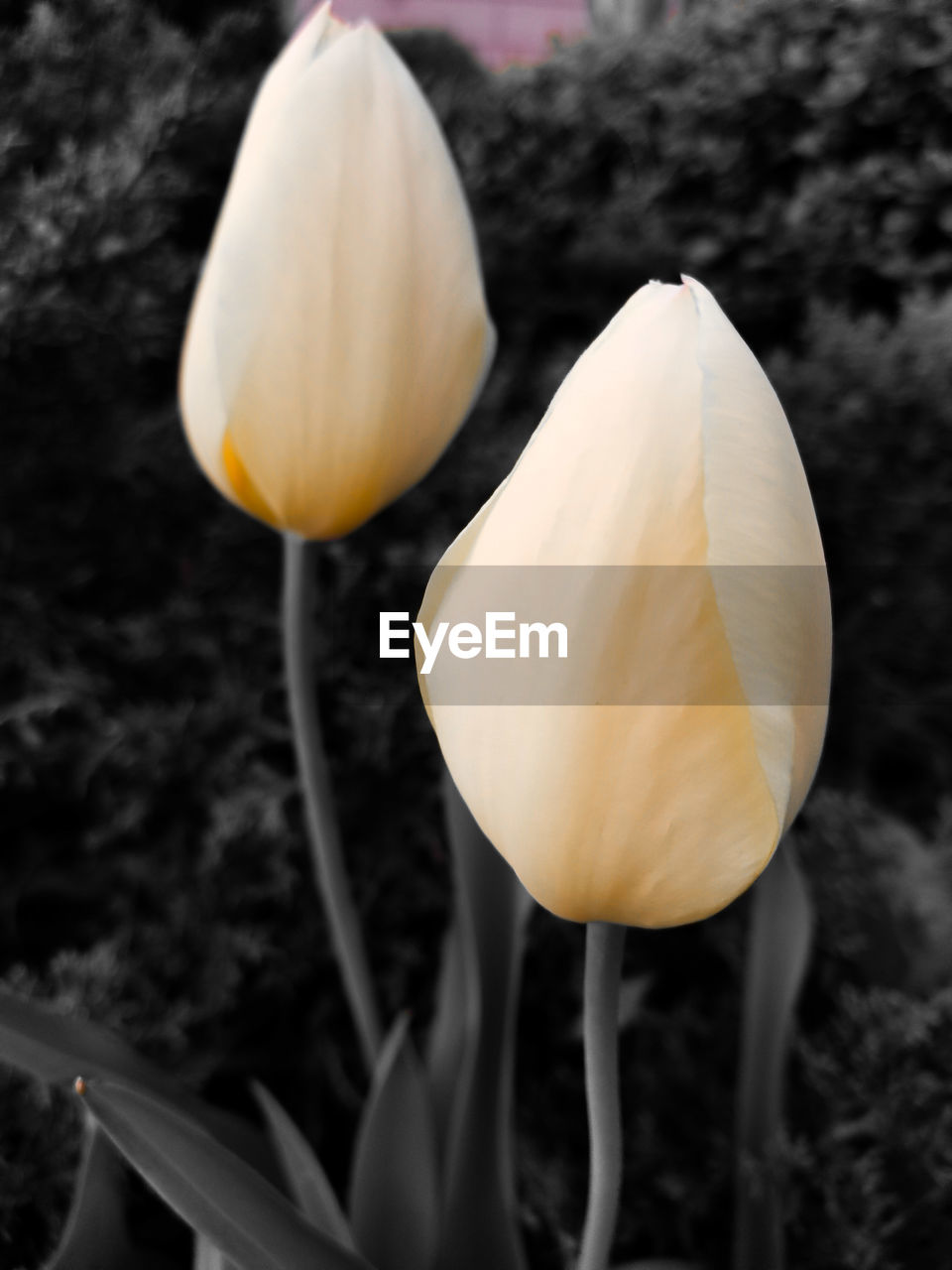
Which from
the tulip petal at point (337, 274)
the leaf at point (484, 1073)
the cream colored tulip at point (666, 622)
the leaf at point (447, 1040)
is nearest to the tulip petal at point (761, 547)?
the cream colored tulip at point (666, 622)

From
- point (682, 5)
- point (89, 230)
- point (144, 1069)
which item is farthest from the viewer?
point (682, 5)

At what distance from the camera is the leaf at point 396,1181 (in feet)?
1.70

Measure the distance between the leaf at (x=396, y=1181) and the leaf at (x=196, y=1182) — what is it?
0.16 meters

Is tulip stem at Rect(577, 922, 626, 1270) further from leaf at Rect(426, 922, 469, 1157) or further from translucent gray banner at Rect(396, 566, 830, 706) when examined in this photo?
leaf at Rect(426, 922, 469, 1157)

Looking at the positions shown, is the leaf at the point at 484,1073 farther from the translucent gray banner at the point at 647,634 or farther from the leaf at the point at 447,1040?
the translucent gray banner at the point at 647,634

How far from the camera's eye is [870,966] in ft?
2.60

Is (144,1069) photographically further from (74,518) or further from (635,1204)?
(74,518)

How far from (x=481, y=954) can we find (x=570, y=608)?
0.36 metres

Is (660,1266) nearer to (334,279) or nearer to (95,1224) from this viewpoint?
(95,1224)

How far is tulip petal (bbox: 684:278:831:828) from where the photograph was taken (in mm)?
262

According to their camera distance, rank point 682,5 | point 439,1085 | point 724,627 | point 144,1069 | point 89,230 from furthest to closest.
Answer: point 682,5, point 89,230, point 439,1085, point 144,1069, point 724,627

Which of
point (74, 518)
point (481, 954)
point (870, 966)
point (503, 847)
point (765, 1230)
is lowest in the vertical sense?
point (870, 966)

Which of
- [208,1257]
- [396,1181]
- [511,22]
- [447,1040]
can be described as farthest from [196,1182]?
[511,22]

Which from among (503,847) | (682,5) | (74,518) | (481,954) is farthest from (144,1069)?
(682,5)
